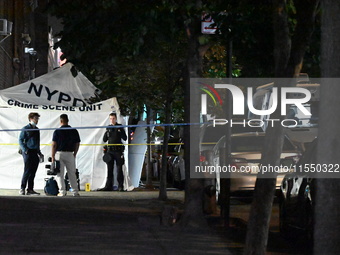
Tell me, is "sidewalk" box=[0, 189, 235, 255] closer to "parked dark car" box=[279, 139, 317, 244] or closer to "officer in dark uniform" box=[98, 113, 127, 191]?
"parked dark car" box=[279, 139, 317, 244]

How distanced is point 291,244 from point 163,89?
28.8ft

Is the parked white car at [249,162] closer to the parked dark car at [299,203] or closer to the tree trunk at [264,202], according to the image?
the parked dark car at [299,203]

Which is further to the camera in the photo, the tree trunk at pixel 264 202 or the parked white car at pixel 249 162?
the parked white car at pixel 249 162

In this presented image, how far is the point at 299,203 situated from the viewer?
11.3 m

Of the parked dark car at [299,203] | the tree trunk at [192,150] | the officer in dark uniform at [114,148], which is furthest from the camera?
the officer in dark uniform at [114,148]

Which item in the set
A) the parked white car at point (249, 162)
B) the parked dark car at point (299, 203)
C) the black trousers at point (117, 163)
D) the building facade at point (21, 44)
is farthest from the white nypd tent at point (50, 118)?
the parked dark car at point (299, 203)

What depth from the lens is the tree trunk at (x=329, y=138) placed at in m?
7.34

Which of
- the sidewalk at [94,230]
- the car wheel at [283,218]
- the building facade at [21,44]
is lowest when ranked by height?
the sidewalk at [94,230]

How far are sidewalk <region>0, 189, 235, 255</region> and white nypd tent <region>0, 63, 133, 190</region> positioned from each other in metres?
3.62

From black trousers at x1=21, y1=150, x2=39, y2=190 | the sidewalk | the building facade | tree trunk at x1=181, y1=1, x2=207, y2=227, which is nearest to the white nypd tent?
black trousers at x1=21, y1=150, x2=39, y2=190

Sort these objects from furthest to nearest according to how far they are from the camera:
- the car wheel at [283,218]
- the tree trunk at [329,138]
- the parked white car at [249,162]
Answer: the parked white car at [249,162], the car wheel at [283,218], the tree trunk at [329,138]

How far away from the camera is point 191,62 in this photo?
47.1 feet

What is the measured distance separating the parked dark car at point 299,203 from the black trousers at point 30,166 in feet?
29.3

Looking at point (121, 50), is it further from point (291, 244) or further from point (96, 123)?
point (96, 123)
